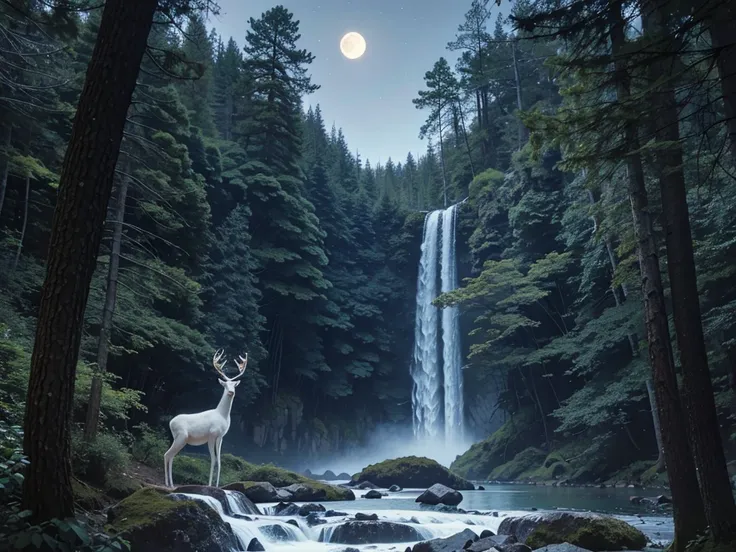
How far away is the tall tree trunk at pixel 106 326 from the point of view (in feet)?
35.8

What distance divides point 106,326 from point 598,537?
10114 mm

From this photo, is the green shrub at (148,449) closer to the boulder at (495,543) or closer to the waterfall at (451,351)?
the boulder at (495,543)

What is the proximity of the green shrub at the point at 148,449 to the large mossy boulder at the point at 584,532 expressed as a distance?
9.88 m

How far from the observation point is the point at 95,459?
9.75 meters

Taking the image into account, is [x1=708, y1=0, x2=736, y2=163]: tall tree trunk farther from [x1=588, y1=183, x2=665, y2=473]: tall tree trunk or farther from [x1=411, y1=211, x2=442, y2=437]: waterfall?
[x1=411, y1=211, x2=442, y2=437]: waterfall

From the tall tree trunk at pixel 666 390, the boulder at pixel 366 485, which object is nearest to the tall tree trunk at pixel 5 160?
the tall tree trunk at pixel 666 390

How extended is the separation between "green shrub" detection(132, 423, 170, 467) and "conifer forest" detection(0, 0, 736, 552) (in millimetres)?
95

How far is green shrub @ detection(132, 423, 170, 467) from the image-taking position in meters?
14.4

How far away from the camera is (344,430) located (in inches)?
1454

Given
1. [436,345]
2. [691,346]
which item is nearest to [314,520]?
[691,346]

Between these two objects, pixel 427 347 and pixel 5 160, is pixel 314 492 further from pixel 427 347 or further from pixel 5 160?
pixel 427 347

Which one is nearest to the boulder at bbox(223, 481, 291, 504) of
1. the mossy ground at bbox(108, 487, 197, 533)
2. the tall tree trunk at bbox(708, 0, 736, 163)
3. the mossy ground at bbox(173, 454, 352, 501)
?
the mossy ground at bbox(173, 454, 352, 501)

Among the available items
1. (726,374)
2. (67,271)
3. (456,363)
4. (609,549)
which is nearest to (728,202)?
(726,374)

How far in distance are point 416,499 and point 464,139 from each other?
3572cm
